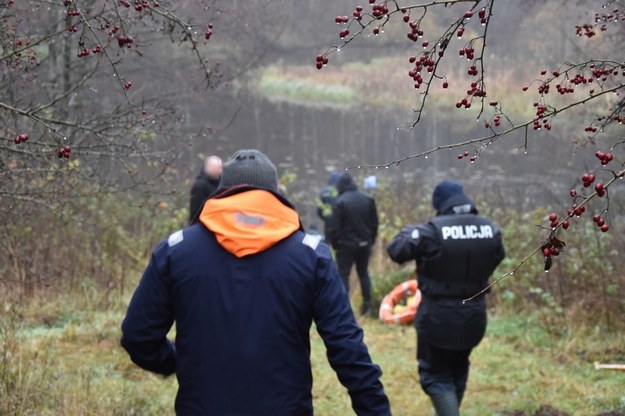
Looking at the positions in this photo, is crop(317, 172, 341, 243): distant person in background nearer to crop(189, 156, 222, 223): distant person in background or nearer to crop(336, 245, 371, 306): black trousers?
crop(336, 245, 371, 306): black trousers

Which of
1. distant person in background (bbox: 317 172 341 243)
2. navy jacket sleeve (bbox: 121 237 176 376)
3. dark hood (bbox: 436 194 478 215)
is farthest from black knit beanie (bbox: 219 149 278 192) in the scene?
distant person in background (bbox: 317 172 341 243)

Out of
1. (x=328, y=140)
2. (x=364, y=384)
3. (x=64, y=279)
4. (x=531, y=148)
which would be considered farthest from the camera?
(x=328, y=140)

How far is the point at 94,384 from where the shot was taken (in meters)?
5.14

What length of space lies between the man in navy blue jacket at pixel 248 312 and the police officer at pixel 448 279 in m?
1.93

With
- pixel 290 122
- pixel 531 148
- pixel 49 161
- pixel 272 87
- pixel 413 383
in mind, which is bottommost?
pixel 413 383

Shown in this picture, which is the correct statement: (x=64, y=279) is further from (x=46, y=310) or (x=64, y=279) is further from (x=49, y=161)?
(x=49, y=161)

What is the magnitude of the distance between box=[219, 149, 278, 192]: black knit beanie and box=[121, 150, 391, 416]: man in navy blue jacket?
61 mm

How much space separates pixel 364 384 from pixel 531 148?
2113 centimetres

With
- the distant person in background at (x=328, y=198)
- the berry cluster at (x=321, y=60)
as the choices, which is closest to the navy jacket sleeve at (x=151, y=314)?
the berry cluster at (x=321, y=60)

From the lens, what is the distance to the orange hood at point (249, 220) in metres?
2.72

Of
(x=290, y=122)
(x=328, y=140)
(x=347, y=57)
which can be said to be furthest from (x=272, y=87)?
(x=328, y=140)

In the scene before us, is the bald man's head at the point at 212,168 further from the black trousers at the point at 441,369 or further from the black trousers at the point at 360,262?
the black trousers at the point at 441,369

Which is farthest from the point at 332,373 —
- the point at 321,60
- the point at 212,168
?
the point at 321,60

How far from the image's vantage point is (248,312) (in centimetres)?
271
